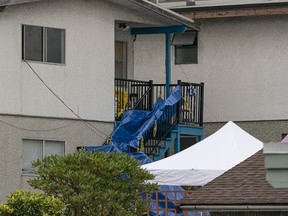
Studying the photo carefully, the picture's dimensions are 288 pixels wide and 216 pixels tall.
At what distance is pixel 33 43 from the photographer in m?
23.6

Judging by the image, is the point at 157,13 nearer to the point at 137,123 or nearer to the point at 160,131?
the point at 137,123

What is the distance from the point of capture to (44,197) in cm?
1722

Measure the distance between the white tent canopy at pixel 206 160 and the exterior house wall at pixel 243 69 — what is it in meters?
6.64

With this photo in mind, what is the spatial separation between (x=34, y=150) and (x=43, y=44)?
2.55 metres

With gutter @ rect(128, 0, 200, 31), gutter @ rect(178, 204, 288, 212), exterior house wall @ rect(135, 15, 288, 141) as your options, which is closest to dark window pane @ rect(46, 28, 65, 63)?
gutter @ rect(128, 0, 200, 31)

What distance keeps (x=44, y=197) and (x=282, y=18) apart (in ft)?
43.4

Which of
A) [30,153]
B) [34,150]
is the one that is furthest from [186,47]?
[30,153]

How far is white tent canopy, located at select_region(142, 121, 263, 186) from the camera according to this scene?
20453 mm

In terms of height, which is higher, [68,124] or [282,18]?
[282,18]

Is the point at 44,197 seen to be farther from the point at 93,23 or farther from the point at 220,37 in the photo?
the point at 220,37

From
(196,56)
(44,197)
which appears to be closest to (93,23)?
(196,56)

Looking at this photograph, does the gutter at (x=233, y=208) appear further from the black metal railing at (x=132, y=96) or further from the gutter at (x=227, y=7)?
the gutter at (x=227, y=7)

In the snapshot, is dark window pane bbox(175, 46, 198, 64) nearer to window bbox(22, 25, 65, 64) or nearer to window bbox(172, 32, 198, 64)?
window bbox(172, 32, 198, 64)

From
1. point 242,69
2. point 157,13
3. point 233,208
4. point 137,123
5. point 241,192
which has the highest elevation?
point 157,13
